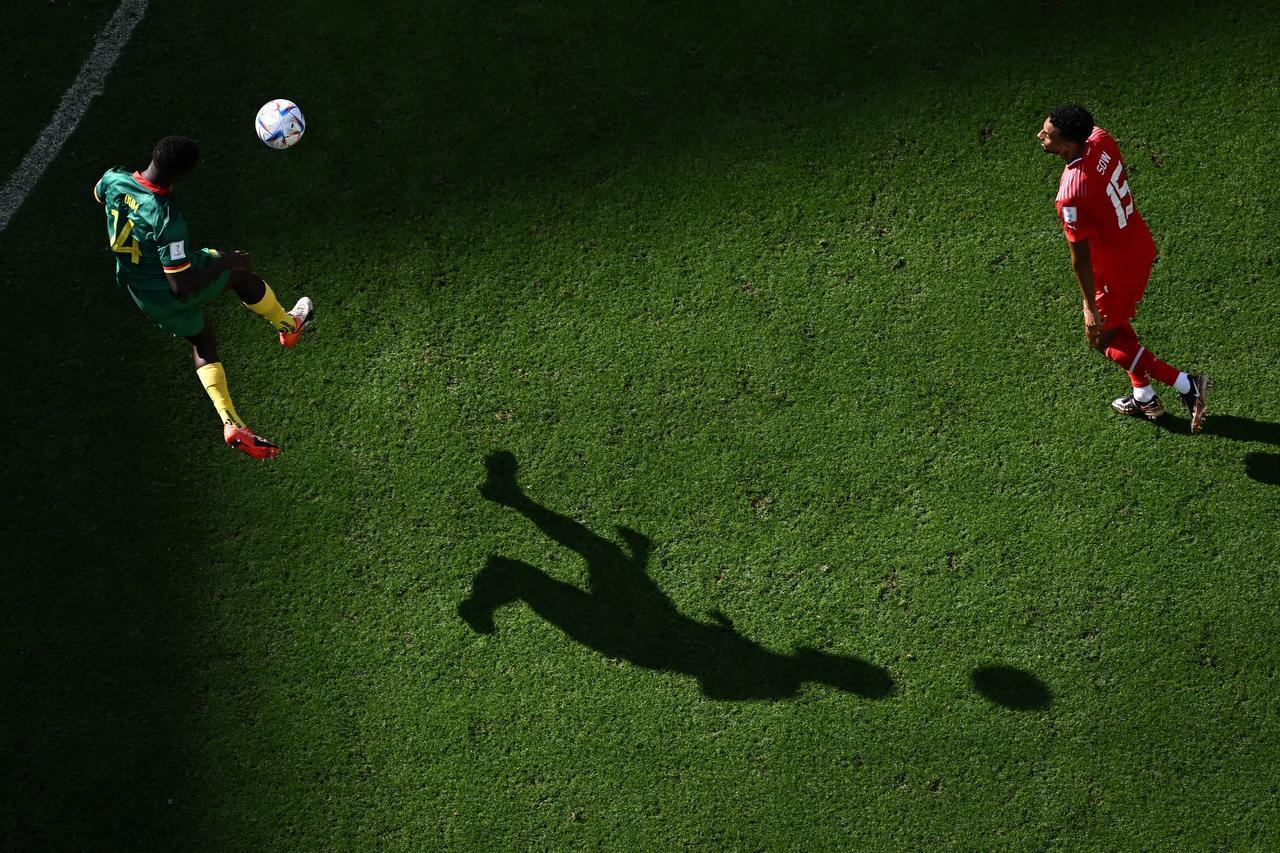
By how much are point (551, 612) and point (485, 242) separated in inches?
91.1

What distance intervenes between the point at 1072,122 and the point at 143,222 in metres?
4.56

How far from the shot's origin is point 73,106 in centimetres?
644

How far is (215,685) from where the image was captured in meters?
5.51

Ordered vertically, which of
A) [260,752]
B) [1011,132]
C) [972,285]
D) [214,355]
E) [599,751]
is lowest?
[260,752]

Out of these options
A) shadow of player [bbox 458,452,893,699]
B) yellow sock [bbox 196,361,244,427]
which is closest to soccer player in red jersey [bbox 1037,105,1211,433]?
shadow of player [bbox 458,452,893,699]

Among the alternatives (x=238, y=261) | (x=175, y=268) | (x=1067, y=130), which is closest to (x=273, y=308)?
(x=238, y=261)

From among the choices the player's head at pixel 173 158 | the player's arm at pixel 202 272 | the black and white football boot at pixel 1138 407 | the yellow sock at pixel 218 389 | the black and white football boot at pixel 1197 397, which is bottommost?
the yellow sock at pixel 218 389

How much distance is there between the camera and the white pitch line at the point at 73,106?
20.7 ft

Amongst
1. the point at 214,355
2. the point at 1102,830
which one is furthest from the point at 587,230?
the point at 1102,830

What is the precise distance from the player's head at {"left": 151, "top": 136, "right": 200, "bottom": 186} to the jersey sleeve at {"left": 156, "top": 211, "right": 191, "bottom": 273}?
19cm

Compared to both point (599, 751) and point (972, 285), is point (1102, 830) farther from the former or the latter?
point (972, 285)

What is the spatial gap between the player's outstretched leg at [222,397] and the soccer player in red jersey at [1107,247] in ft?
14.3

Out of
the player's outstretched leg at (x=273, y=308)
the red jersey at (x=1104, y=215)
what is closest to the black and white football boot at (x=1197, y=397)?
the red jersey at (x=1104, y=215)

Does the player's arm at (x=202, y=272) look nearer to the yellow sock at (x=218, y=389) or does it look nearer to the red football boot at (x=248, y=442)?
the yellow sock at (x=218, y=389)
